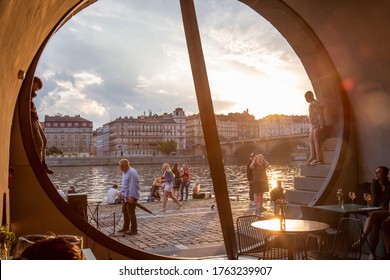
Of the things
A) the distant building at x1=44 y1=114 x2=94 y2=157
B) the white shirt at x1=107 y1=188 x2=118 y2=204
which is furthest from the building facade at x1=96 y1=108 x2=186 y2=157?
the white shirt at x1=107 y1=188 x2=118 y2=204

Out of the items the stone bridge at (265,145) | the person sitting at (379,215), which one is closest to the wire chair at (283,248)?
the person sitting at (379,215)

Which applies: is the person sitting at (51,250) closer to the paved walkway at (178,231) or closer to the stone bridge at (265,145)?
the paved walkway at (178,231)

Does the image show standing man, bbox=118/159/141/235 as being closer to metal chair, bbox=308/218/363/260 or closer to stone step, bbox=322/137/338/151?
stone step, bbox=322/137/338/151

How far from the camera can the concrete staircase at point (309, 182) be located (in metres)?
5.38

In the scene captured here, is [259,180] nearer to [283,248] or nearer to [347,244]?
[283,248]

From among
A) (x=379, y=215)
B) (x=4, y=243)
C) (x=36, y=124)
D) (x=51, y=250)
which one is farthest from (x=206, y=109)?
(x=51, y=250)

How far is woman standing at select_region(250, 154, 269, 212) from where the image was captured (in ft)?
25.8

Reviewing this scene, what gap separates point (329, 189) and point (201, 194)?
6273mm

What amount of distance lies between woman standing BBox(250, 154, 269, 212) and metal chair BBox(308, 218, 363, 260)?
435 centimetres

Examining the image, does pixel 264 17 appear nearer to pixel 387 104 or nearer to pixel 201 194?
pixel 387 104

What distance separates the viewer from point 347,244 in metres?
3.33

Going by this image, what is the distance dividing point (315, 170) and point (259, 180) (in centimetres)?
246
